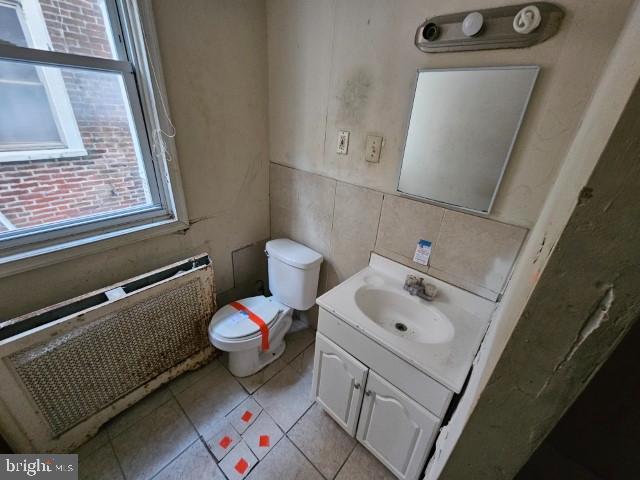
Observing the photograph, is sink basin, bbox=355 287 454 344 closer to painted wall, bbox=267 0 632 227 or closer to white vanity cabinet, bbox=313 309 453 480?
white vanity cabinet, bbox=313 309 453 480

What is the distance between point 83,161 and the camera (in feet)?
3.93

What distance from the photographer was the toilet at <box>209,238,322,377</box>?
149 centimetres

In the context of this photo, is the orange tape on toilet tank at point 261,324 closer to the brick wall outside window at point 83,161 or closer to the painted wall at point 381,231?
the painted wall at point 381,231

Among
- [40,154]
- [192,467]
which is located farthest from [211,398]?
[40,154]

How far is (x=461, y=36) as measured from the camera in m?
0.94

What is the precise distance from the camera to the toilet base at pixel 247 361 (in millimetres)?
1616

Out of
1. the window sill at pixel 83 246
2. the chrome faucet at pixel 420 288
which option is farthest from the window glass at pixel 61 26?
the chrome faucet at pixel 420 288

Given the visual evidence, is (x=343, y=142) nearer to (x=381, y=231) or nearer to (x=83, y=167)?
(x=381, y=231)

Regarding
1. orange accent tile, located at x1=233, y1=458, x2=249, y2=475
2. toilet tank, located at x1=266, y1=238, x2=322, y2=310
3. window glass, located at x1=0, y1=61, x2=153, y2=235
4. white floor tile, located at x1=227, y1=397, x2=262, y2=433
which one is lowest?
orange accent tile, located at x1=233, y1=458, x2=249, y2=475

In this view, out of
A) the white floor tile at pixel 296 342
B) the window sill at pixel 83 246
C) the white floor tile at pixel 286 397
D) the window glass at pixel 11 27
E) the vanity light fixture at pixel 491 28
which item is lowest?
the white floor tile at pixel 286 397

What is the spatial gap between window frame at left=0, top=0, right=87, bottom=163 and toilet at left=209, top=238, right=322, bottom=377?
1064 mm

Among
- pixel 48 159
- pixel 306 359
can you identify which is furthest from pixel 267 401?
pixel 48 159

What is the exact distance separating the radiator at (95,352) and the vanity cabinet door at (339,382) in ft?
2.52

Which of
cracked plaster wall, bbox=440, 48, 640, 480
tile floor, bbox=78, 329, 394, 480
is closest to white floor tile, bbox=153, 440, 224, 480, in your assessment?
tile floor, bbox=78, 329, 394, 480
